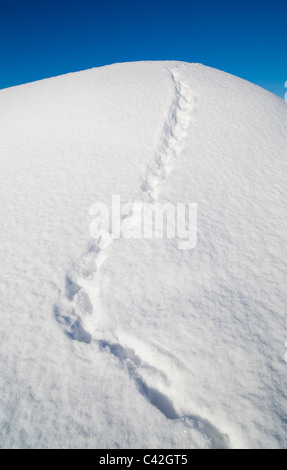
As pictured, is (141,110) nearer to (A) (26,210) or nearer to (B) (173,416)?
(A) (26,210)

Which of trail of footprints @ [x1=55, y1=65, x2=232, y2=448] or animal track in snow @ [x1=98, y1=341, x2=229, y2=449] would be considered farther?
trail of footprints @ [x1=55, y1=65, x2=232, y2=448]

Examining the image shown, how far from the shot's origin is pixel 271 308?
2873mm

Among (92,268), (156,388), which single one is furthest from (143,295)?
(156,388)

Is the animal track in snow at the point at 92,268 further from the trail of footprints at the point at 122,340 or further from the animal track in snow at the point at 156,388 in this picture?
the animal track in snow at the point at 156,388

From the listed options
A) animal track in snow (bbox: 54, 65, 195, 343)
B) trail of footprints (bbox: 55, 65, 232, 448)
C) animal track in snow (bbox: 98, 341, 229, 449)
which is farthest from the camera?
animal track in snow (bbox: 54, 65, 195, 343)

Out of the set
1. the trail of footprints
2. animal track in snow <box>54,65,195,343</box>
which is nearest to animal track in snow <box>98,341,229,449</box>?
the trail of footprints

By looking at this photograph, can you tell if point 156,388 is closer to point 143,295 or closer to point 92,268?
point 143,295

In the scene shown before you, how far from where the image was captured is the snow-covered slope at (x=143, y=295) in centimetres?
213

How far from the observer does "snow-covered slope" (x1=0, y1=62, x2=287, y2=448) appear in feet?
6.98

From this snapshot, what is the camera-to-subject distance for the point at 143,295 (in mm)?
2959

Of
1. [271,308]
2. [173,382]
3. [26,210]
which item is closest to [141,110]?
[26,210]

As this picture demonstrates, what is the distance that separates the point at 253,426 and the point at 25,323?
8.23 feet

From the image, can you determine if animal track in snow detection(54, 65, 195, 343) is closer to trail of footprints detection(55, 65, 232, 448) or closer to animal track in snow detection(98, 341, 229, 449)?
trail of footprints detection(55, 65, 232, 448)

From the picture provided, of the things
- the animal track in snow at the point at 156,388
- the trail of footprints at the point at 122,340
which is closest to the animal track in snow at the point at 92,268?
the trail of footprints at the point at 122,340
